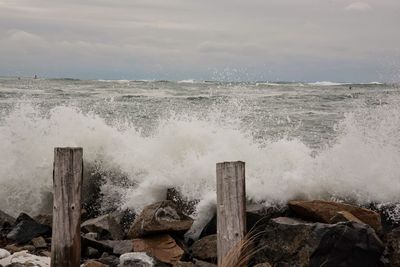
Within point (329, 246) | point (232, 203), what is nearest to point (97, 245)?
point (232, 203)

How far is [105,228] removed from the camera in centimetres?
795

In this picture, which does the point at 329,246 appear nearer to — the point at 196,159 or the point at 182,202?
the point at 182,202

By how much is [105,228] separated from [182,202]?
57.8 inches

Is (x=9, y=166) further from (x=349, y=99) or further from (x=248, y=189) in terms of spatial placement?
(x=349, y=99)

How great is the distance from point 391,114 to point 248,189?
4464mm

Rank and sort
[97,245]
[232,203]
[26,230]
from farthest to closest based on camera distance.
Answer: [26,230]
[97,245]
[232,203]

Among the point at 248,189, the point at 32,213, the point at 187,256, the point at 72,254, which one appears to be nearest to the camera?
the point at 72,254

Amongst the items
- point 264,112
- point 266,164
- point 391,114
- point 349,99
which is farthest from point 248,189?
point 349,99

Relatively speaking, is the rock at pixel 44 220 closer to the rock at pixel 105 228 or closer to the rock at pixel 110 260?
the rock at pixel 105 228

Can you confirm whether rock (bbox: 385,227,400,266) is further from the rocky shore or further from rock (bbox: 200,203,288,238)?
rock (bbox: 200,203,288,238)

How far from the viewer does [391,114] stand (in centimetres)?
1146

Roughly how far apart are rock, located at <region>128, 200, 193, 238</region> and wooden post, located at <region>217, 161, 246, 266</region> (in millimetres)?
1542

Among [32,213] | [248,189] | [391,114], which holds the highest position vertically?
[391,114]

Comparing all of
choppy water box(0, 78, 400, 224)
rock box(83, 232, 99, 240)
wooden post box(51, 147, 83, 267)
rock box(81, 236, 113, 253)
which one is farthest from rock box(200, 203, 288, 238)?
wooden post box(51, 147, 83, 267)
